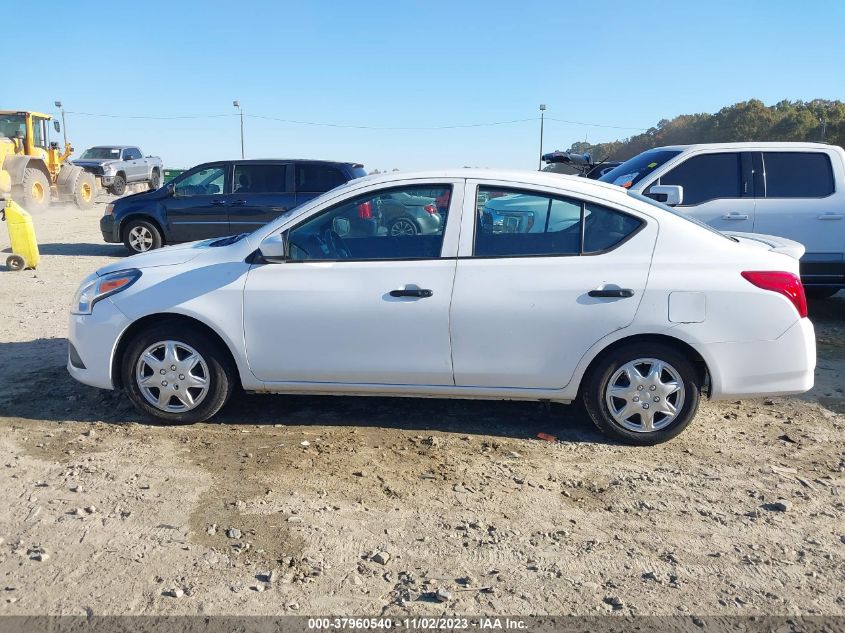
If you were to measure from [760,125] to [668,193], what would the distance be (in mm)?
37452

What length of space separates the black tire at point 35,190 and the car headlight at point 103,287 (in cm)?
1789

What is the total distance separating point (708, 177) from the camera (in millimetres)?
7613

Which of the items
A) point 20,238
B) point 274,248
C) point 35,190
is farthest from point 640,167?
point 35,190

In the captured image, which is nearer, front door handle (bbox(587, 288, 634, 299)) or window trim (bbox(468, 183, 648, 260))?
front door handle (bbox(587, 288, 634, 299))

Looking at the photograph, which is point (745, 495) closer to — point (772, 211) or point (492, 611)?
point (492, 611)

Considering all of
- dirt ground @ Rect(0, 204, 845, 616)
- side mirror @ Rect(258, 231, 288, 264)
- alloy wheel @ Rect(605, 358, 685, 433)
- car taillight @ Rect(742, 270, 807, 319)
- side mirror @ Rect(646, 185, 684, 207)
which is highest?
side mirror @ Rect(646, 185, 684, 207)

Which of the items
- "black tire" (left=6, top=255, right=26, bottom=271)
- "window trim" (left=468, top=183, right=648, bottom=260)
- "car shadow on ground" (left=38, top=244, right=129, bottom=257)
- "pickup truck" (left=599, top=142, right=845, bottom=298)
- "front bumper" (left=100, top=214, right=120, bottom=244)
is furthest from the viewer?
"car shadow on ground" (left=38, top=244, right=129, bottom=257)

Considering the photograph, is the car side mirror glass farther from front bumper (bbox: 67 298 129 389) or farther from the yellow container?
the yellow container

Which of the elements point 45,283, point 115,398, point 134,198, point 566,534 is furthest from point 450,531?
point 134,198

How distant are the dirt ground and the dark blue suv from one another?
6878 millimetres

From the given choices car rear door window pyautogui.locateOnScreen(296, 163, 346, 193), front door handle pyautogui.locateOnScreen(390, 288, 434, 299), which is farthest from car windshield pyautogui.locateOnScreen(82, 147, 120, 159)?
front door handle pyautogui.locateOnScreen(390, 288, 434, 299)

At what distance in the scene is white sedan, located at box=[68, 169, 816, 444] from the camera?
4.16m

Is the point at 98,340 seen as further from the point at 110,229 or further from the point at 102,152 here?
the point at 102,152

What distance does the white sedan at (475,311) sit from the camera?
13.7 ft
